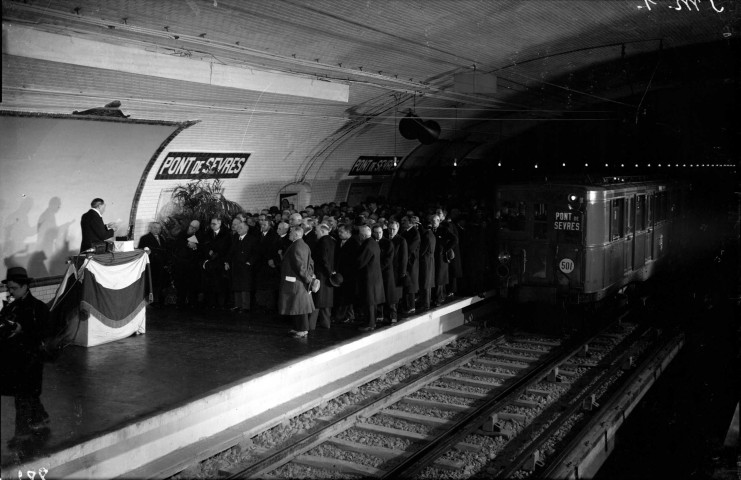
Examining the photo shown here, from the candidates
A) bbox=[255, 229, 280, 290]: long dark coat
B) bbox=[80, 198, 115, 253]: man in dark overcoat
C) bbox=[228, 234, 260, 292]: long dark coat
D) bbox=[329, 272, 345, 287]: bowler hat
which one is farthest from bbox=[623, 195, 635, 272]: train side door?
bbox=[80, 198, 115, 253]: man in dark overcoat

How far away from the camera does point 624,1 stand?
43.4ft

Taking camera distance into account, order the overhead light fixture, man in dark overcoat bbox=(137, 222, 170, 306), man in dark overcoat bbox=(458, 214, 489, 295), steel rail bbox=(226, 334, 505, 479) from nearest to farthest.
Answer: steel rail bbox=(226, 334, 505, 479)
man in dark overcoat bbox=(137, 222, 170, 306)
man in dark overcoat bbox=(458, 214, 489, 295)
the overhead light fixture

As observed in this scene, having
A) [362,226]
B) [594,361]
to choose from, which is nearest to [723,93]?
[594,361]

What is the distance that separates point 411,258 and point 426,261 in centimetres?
50

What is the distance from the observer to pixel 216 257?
11891mm

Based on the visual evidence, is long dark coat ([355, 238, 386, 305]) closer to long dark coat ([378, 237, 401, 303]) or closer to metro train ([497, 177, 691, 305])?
long dark coat ([378, 237, 401, 303])

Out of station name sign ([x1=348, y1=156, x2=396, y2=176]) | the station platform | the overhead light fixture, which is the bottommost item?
the station platform

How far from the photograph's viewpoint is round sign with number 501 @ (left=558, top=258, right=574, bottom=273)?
1246 cm

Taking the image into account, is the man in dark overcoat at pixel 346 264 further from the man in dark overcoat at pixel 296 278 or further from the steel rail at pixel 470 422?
the steel rail at pixel 470 422

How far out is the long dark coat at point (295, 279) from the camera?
9.91 m

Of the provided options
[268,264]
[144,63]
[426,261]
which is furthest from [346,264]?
[144,63]

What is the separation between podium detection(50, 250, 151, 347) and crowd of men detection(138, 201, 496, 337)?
675mm

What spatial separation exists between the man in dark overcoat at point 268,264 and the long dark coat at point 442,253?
3.17 metres

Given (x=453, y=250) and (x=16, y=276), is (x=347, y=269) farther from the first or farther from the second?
(x=16, y=276)
